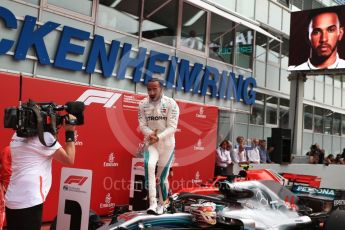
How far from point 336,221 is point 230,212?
4.51 ft

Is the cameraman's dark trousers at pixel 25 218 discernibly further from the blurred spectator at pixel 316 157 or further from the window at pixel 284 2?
the window at pixel 284 2

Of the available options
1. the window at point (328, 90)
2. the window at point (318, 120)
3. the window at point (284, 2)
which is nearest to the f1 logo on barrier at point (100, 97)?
the window at point (284, 2)

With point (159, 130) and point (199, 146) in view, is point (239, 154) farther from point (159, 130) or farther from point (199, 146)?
point (159, 130)

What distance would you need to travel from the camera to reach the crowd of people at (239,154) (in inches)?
484

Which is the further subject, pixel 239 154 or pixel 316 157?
pixel 316 157

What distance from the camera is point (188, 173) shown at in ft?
33.2

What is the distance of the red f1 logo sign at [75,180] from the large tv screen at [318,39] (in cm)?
1560

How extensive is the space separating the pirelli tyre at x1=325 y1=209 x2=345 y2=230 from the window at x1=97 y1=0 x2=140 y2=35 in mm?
8227

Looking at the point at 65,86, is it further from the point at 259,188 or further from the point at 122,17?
the point at 122,17

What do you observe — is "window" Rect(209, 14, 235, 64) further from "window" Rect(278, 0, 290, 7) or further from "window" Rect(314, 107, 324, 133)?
"window" Rect(314, 107, 324, 133)

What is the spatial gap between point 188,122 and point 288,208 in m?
4.54

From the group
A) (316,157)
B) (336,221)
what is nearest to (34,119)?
(336,221)

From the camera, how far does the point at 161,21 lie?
1423cm

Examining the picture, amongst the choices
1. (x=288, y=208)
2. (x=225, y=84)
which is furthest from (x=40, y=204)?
(x=225, y=84)
